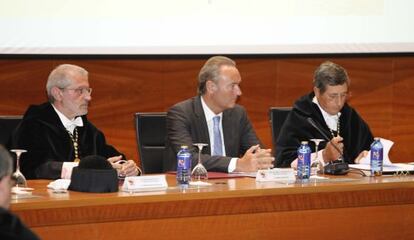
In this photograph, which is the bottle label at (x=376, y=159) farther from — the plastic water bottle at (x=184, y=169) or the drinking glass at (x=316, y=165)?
the plastic water bottle at (x=184, y=169)

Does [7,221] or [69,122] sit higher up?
[69,122]

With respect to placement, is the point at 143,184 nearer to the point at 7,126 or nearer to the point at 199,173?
the point at 199,173

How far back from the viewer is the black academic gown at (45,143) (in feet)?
15.3

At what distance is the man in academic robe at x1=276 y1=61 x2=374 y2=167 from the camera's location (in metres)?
5.45

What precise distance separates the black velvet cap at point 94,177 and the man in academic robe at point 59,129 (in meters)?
0.68

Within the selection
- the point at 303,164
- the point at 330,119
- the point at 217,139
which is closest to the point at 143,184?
the point at 303,164

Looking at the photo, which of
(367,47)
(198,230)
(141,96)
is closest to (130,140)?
(141,96)

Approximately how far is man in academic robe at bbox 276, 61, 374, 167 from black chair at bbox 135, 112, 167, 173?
0.74 metres

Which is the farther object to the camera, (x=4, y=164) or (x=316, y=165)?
(x=316, y=165)

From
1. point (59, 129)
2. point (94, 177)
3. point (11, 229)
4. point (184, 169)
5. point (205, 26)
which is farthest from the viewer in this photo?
point (205, 26)

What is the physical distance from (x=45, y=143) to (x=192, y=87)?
7.12ft

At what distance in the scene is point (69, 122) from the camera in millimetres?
4977

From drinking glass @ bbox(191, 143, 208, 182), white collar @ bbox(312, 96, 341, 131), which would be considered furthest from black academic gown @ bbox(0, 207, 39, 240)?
white collar @ bbox(312, 96, 341, 131)

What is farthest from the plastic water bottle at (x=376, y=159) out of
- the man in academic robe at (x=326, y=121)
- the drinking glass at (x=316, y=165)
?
the man in academic robe at (x=326, y=121)
